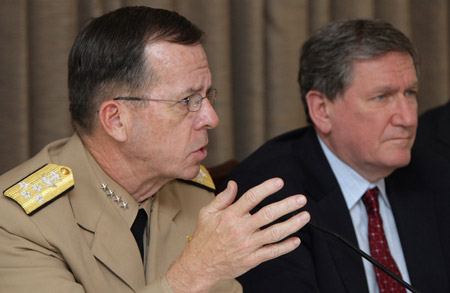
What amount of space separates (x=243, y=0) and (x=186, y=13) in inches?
9.8

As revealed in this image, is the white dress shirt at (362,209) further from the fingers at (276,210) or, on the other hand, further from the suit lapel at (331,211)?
the fingers at (276,210)

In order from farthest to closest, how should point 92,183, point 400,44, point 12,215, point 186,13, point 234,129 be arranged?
point 234,129
point 186,13
point 400,44
point 92,183
point 12,215

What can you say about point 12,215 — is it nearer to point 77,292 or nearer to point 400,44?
point 77,292

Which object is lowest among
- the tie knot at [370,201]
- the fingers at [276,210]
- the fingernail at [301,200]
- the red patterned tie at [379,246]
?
the red patterned tie at [379,246]

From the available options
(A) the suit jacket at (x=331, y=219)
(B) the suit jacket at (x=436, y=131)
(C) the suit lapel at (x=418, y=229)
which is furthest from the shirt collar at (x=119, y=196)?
(B) the suit jacket at (x=436, y=131)

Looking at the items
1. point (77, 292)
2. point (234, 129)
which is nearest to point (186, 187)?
point (77, 292)

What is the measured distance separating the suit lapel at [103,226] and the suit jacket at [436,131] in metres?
1.39

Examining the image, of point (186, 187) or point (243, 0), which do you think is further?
point (243, 0)

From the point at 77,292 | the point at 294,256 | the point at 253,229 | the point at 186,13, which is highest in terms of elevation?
the point at 186,13

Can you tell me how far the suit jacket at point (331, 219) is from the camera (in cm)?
187

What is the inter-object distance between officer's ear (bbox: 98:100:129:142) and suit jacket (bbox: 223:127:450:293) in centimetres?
52

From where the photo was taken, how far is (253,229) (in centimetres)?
135

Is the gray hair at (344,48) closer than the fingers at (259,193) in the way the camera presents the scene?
No

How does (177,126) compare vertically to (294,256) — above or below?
above
